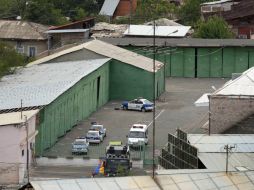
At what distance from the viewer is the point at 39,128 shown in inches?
947

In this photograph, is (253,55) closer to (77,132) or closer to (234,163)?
(77,132)

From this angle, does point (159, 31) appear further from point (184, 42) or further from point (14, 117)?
point (14, 117)

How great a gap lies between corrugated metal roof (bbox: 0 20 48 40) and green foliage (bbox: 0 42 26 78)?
907 cm

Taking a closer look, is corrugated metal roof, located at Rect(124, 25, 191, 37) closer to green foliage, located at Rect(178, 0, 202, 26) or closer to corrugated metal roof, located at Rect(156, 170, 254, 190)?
green foliage, located at Rect(178, 0, 202, 26)

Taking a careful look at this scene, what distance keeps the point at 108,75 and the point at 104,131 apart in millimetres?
6903

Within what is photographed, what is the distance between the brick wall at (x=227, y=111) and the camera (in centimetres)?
2447

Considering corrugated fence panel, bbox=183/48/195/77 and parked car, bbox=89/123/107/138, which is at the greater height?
corrugated fence panel, bbox=183/48/195/77

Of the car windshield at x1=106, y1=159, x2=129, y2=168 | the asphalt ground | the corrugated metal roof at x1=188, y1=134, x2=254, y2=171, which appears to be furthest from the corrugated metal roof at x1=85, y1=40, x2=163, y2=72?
the corrugated metal roof at x1=188, y1=134, x2=254, y2=171

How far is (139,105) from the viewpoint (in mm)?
30859

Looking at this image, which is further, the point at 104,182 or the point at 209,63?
the point at 209,63

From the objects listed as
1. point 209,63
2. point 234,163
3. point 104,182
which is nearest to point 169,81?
point 209,63

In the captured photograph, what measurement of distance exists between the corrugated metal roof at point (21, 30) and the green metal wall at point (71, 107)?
35.5 feet

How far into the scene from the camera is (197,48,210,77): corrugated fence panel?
38.8m

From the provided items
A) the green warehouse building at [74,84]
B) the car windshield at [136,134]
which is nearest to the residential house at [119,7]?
the green warehouse building at [74,84]
